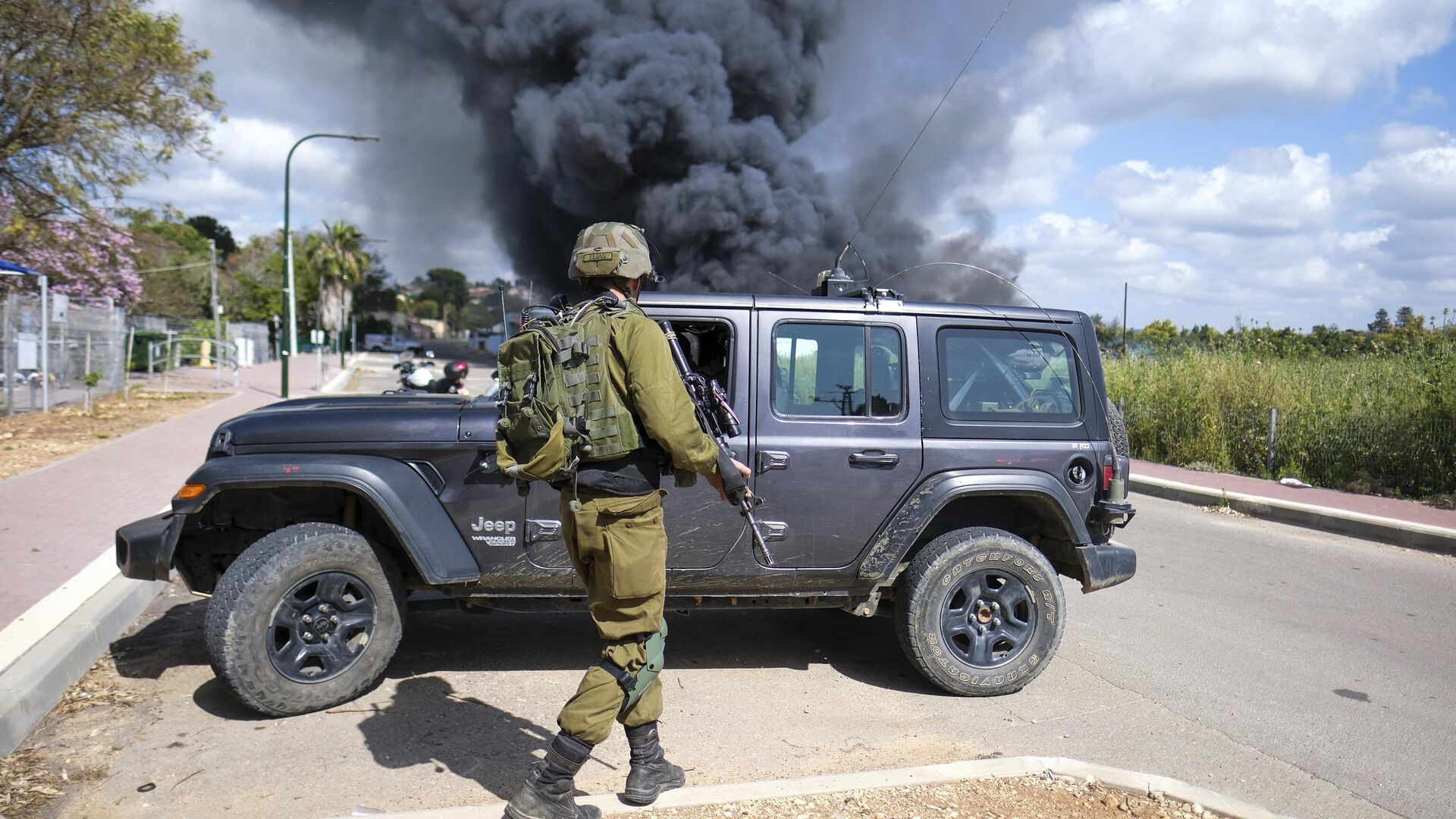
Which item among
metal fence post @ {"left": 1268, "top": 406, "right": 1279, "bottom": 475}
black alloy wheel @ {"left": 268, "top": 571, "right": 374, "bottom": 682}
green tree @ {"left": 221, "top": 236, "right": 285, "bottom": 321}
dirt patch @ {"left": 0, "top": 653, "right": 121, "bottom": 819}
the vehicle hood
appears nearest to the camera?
dirt patch @ {"left": 0, "top": 653, "right": 121, "bottom": 819}

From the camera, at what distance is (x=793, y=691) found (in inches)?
165

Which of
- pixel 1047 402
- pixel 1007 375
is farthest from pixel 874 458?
pixel 1047 402

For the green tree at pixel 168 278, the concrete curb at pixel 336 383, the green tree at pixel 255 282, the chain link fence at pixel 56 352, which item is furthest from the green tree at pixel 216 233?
the chain link fence at pixel 56 352

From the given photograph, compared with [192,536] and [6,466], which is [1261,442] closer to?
[192,536]

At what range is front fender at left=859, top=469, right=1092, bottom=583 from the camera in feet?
13.0

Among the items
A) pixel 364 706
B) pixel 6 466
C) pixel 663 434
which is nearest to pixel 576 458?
pixel 663 434

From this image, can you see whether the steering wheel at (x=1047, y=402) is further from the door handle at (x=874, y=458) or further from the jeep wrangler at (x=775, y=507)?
the door handle at (x=874, y=458)

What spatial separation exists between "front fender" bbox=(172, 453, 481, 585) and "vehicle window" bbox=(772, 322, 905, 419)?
1.50m

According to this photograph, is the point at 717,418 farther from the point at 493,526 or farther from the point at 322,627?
the point at 322,627

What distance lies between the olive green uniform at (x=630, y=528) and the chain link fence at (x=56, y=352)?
1390cm

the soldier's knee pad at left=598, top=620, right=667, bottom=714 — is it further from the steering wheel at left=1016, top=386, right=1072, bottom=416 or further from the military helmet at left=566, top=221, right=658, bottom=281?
the steering wheel at left=1016, top=386, right=1072, bottom=416

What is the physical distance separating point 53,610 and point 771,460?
356 centimetres

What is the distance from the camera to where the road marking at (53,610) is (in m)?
3.99

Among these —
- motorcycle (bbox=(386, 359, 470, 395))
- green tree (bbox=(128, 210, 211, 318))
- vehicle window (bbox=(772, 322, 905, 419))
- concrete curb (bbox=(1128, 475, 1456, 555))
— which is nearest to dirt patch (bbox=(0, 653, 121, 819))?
vehicle window (bbox=(772, 322, 905, 419))
